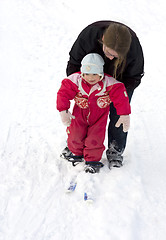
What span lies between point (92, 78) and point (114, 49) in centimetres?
33

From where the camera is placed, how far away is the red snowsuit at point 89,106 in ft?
7.18

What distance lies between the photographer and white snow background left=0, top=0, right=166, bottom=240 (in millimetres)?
2088

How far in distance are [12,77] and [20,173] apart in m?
2.08

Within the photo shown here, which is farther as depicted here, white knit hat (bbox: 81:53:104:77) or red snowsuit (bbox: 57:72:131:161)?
red snowsuit (bbox: 57:72:131:161)

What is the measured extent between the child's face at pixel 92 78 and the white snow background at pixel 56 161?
35.0 inches

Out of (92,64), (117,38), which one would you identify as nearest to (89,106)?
(92,64)

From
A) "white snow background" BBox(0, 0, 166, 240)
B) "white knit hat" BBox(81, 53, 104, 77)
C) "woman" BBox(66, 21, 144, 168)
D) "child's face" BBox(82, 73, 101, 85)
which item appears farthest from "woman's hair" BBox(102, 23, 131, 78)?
"white snow background" BBox(0, 0, 166, 240)

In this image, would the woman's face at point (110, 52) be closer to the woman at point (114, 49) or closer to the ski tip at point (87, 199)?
the woman at point (114, 49)

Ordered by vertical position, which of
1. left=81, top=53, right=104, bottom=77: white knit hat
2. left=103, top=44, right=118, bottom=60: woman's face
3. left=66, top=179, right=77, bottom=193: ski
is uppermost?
left=103, top=44, right=118, bottom=60: woman's face

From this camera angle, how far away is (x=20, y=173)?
249cm

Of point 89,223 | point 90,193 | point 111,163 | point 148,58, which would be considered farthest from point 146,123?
point 148,58

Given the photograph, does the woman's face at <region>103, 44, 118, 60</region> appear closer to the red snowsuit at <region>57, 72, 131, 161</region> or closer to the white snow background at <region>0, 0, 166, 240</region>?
the red snowsuit at <region>57, 72, 131, 161</region>

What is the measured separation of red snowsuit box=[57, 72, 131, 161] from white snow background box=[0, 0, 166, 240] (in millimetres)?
271

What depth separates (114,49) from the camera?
6.09 feet
